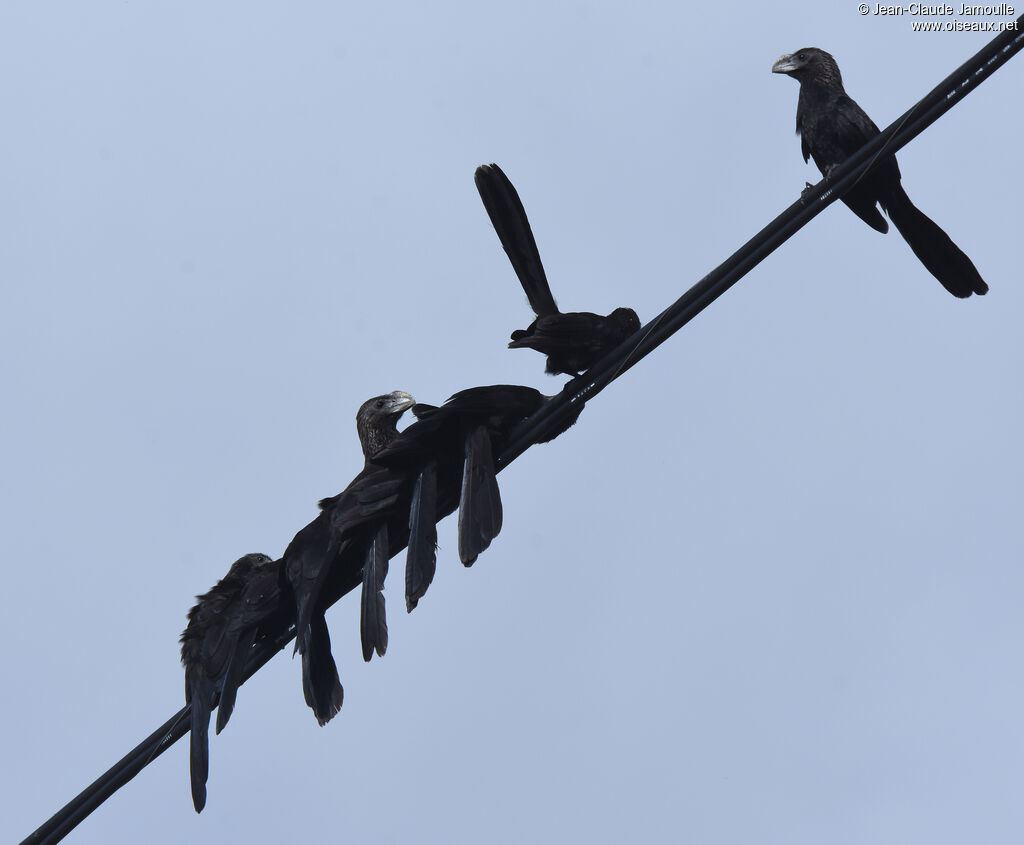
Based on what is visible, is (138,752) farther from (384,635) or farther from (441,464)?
(441,464)

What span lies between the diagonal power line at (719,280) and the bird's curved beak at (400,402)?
3113 mm

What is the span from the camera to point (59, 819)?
409cm

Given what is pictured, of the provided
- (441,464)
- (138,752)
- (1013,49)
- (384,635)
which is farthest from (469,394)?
(1013,49)

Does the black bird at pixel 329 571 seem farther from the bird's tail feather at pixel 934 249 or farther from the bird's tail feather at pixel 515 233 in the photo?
the bird's tail feather at pixel 934 249

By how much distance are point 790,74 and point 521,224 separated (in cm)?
220

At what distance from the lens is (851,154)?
21.7 feet

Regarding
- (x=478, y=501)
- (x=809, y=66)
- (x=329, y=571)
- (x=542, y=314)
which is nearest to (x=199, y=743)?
(x=329, y=571)

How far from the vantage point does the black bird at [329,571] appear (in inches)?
193

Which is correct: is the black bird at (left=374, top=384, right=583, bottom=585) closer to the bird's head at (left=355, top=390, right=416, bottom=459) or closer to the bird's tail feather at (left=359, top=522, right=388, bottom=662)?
the bird's tail feather at (left=359, top=522, right=388, bottom=662)

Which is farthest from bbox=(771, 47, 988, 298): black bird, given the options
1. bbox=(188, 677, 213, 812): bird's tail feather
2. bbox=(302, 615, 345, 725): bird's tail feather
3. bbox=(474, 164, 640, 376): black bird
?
bbox=(188, 677, 213, 812): bird's tail feather

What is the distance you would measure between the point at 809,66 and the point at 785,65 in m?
0.16

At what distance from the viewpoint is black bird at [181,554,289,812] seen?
5.08 metres

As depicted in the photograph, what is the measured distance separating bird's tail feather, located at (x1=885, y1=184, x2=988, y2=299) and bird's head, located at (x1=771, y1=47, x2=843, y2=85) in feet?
4.22

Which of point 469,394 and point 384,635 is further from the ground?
point 469,394
